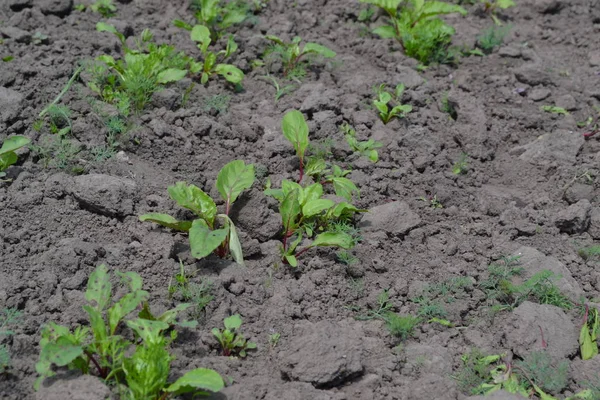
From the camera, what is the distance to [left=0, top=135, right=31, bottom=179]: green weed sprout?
4.05 meters

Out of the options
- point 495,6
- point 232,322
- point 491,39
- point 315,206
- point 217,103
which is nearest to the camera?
point 232,322

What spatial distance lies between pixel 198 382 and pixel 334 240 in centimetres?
117

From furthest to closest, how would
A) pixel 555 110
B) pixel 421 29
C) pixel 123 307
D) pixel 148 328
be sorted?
pixel 421 29 < pixel 555 110 < pixel 123 307 < pixel 148 328

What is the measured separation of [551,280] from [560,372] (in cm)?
61

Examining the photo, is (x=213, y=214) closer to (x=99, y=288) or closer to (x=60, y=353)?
(x=99, y=288)

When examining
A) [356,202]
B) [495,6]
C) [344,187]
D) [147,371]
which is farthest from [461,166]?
[147,371]

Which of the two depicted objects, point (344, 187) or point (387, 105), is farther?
point (387, 105)

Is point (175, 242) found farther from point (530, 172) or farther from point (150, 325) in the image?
point (530, 172)

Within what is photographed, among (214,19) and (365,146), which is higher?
(214,19)

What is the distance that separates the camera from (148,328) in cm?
319

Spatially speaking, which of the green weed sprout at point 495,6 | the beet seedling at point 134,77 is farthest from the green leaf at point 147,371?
the green weed sprout at point 495,6

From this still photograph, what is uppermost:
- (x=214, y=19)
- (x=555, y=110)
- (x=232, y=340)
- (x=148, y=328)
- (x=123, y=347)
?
(x=214, y=19)

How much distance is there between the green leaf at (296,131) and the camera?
445cm

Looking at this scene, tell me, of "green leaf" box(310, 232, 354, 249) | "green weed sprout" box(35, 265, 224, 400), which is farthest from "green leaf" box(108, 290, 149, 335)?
"green leaf" box(310, 232, 354, 249)
